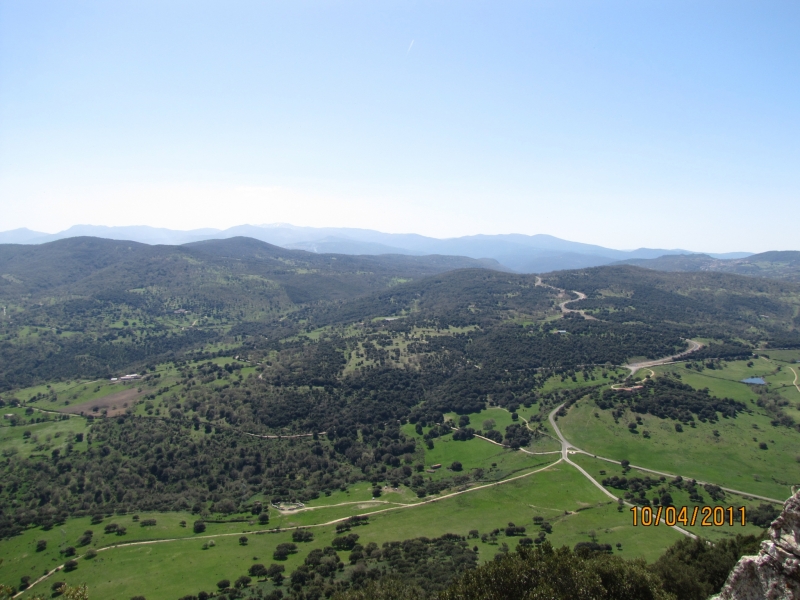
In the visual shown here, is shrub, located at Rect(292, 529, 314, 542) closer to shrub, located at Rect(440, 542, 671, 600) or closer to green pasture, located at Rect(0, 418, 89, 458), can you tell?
shrub, located at Rect(440, 542, 671, 600)

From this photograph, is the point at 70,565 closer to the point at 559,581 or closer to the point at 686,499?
the point at 559,581

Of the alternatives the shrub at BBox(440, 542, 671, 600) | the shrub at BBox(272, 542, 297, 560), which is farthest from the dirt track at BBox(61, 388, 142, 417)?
the shrub at BBox(440, 542, 671, 600)

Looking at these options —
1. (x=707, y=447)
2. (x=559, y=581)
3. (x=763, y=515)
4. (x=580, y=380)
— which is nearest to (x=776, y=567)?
(x=559, y=581)

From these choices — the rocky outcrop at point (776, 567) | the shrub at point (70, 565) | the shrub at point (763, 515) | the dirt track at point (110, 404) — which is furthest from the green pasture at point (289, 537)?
the dirt track at point (110, 404)

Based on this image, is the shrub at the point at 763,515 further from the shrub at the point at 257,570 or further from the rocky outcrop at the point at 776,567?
the shrub at the point at 257,570

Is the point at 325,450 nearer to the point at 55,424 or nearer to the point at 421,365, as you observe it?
the point at 421,365
